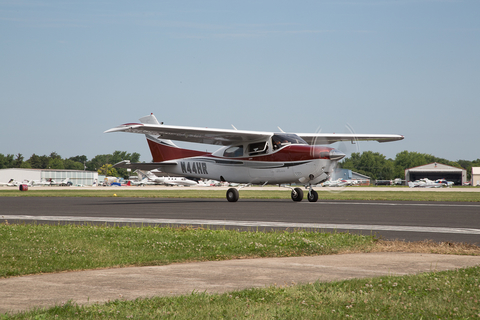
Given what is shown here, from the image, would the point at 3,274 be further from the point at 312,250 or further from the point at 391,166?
the point at 391,166

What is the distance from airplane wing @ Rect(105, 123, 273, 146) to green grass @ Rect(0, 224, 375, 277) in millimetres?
12956

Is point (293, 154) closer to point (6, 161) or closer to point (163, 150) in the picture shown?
point (163, 150)

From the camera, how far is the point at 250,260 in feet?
26.5

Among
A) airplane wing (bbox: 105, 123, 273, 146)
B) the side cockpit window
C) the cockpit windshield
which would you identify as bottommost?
the side cockpit window

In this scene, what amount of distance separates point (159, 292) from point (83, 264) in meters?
2.53

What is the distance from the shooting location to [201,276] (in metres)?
6.51

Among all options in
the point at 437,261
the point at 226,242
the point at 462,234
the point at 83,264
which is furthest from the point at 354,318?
the point at 462,234

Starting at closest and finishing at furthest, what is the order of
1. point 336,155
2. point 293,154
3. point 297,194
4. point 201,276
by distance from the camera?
point 201,276 → point 336,155 → point 293,154 → point 297,194

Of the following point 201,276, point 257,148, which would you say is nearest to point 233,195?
point 257,148

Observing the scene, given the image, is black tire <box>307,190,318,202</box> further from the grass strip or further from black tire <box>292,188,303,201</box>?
the grass strip

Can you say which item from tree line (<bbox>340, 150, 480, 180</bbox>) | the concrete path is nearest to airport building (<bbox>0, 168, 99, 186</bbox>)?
tree line (<bbox>340, 150, 480, 180</bbox>)

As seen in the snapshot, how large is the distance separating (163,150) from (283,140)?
1011 centimetres

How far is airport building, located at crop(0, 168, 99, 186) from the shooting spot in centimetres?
→ 15100

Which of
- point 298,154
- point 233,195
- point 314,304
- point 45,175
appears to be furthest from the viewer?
point 45,175
